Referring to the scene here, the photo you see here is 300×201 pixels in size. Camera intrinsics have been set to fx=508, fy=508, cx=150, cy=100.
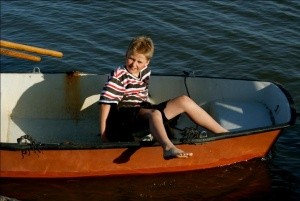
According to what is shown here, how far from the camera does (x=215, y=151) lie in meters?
6.20

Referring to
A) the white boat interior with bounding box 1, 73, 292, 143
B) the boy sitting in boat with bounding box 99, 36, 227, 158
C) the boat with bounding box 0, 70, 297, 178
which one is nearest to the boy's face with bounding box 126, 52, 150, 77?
the boy sitting in boat with bounding box 99, 36, 227, 158

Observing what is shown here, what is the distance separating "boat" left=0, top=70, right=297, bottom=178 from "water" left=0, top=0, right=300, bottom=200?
0.21m

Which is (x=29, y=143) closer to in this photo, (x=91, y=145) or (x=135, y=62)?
(x=91, y=145)

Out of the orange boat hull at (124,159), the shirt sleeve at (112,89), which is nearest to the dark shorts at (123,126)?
the shirt sleeve at (112,89)

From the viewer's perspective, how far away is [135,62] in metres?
5.85

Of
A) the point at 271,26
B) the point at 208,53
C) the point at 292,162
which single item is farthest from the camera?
the point at 271,26

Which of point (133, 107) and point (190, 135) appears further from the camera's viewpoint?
point (133, 107)

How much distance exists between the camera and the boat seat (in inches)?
256

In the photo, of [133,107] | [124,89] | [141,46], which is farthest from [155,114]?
[141,46]

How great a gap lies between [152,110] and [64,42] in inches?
187

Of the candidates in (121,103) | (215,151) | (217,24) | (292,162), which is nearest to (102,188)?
(121,103)

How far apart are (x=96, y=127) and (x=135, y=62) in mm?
1632

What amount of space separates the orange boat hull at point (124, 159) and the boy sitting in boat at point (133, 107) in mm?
233

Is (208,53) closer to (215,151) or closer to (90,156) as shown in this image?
(215,151)
